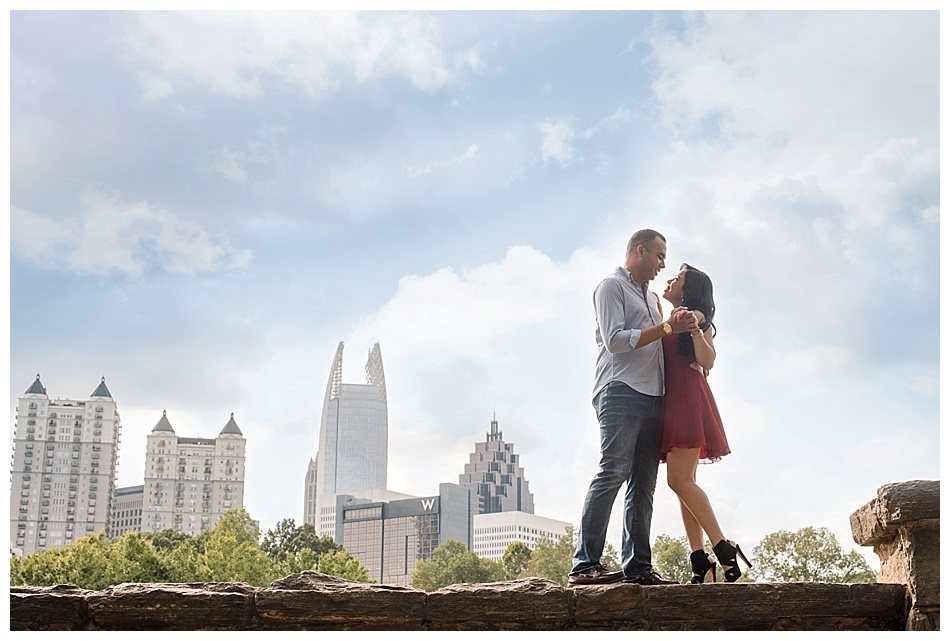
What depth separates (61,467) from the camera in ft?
254

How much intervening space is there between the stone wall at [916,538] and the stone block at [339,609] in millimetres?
1170

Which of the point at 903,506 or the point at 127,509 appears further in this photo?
the point at 127,509

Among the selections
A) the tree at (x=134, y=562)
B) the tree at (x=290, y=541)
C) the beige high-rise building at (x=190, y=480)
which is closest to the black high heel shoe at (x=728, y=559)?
the tree at (x=134, y=562)

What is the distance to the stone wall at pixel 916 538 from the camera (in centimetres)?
220

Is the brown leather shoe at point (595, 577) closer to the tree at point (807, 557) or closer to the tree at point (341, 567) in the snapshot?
the tree at point (807, 557)

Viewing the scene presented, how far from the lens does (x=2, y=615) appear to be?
217 centimetres

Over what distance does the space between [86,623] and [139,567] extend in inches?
927

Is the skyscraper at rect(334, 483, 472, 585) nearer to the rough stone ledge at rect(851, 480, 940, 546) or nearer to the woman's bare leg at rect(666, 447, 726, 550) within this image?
the woman's bare leg at rect(666, 447, 726, 550)

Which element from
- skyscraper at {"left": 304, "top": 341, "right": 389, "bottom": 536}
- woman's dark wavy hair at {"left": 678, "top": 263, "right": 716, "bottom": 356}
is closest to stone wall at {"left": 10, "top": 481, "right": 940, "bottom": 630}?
woman's dark wavy hair at {"left": 678, "top": 263, "right": 716, "bottom": 356}

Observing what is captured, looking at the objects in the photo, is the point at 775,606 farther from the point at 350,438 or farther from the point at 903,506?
the point at 350,438

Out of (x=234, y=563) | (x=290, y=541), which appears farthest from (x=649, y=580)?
(x=290, y=541)

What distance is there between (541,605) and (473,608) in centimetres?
17

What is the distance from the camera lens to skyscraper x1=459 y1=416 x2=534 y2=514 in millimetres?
85250
